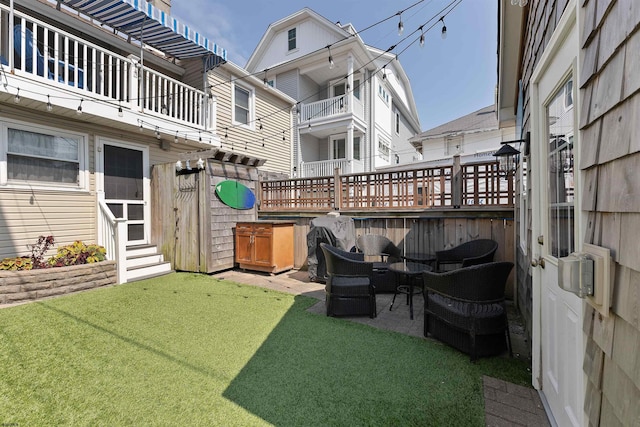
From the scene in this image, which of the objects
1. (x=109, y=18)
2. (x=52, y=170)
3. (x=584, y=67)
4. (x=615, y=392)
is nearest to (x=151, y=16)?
(x=109, y=18)

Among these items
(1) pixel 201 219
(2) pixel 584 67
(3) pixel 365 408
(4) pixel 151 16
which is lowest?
(3) pixel 365 408

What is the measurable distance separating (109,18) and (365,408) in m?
8.47

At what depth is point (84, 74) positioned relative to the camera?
5.34 m

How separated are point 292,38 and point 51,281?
12.3m

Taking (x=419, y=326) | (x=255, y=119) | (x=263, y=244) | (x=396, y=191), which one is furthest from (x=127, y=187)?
(x=419, y=326)

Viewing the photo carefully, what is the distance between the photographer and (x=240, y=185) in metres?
6.88

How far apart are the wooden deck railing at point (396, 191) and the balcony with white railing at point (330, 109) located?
526 cm

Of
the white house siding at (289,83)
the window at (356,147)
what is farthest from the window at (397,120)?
the white house siding at (289,83)

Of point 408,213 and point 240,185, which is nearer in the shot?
point 408,213

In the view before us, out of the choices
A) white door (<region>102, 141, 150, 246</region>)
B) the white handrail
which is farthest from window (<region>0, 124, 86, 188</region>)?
the white handrail

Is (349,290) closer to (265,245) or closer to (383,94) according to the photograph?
(265,245)

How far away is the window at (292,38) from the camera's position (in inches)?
494

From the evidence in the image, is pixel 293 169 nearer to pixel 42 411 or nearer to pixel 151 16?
pixel 151 16

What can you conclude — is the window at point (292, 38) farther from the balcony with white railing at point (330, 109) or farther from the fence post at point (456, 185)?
the fence post at point (456, 185)
